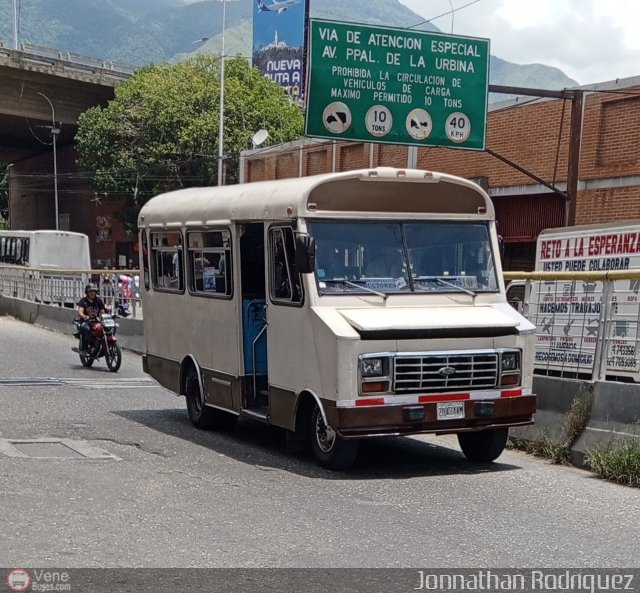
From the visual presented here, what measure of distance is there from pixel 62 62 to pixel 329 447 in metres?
54.4

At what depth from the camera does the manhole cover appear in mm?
10508

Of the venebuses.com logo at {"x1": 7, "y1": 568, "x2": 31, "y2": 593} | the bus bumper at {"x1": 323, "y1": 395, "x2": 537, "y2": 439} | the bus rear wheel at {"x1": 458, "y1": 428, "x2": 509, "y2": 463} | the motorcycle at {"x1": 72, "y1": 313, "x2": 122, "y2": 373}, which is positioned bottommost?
the motorcycle at {"x1": 72, "y1": 313, "x2": 122, "y2": 373}

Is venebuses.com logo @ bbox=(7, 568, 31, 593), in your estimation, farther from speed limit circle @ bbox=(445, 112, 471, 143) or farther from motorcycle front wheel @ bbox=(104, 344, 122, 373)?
speed limit circle @ bbox=(445, 112, 471, 143)

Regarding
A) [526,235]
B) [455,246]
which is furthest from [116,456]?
[526,235]

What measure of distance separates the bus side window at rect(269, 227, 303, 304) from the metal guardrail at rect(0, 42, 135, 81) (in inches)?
1887

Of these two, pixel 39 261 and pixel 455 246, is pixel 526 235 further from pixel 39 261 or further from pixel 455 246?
pixel 39 261

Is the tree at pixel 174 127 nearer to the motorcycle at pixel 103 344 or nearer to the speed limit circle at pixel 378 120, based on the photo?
the speed limit circle at pixel 378 120

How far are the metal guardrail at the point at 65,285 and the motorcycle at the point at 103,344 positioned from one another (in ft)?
9.73

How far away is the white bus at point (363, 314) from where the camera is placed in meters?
9.74

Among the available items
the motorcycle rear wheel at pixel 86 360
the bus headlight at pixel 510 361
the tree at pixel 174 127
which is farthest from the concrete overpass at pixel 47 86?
the bus headlight at pixel 510 361

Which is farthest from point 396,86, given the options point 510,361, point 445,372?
point 445,372

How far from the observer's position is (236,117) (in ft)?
191

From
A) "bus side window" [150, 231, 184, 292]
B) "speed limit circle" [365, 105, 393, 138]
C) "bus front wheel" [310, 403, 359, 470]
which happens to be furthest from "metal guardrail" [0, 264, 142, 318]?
"bus front wheel" [310, 403, 359, 470]

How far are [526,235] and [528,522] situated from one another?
66.5ft
